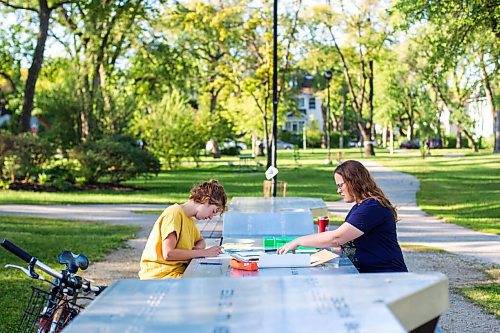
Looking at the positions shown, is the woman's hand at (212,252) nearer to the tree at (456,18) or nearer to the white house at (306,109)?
the tree at (456,18)

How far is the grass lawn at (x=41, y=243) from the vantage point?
8.40 metres

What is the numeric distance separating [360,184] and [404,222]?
39.1 feet

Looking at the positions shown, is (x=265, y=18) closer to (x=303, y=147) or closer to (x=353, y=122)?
(x=303, y=147)

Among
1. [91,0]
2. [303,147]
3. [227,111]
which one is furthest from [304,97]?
[91,0]

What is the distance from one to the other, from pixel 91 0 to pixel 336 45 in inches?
916

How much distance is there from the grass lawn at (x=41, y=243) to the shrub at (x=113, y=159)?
844 cm

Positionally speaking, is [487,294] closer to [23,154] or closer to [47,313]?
[47,313]

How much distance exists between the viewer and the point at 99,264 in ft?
36.6

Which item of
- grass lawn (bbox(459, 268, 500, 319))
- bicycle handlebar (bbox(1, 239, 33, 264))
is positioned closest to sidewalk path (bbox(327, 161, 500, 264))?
grass lawn (bbox(459, 268, 500, 319))

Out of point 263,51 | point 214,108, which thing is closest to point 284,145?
point 214,108

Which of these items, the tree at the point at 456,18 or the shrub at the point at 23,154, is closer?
the tree at the point at 456,18

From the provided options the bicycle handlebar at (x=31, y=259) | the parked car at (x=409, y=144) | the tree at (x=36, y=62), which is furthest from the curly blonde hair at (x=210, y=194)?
the parked car at (x=409, y=144)

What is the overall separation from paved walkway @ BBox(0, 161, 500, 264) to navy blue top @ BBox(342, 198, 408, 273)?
3.80 m

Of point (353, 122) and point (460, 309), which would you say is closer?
point (460, 309)
